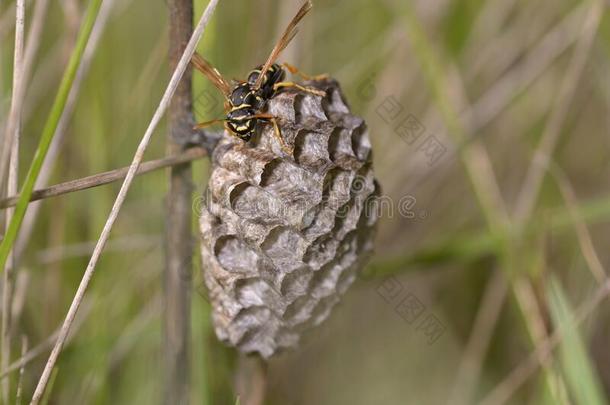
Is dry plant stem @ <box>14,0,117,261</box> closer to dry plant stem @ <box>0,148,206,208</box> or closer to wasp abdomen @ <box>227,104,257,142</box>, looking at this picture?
dry plant stem @ <box>0,148,206,208</box>

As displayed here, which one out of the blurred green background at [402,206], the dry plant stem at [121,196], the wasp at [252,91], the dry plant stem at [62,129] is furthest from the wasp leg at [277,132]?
the dry plant stem at [62,129]

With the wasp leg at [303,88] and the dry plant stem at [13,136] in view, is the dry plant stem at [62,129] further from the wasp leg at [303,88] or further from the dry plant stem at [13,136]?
the wasp leg at [303,88]

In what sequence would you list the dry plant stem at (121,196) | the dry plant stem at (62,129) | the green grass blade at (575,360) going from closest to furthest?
the dry plant stem at (121,196)
the green grass blade at (575,360)
the dry plant stem at (62,129)

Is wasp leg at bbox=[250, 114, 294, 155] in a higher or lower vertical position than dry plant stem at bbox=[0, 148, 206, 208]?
lower

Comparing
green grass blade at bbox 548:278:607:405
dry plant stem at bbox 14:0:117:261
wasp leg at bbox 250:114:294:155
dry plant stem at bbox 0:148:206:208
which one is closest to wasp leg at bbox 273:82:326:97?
wasp leg at bbox 250:114:294:155

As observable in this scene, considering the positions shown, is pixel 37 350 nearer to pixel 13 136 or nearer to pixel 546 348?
pixel 13 136
